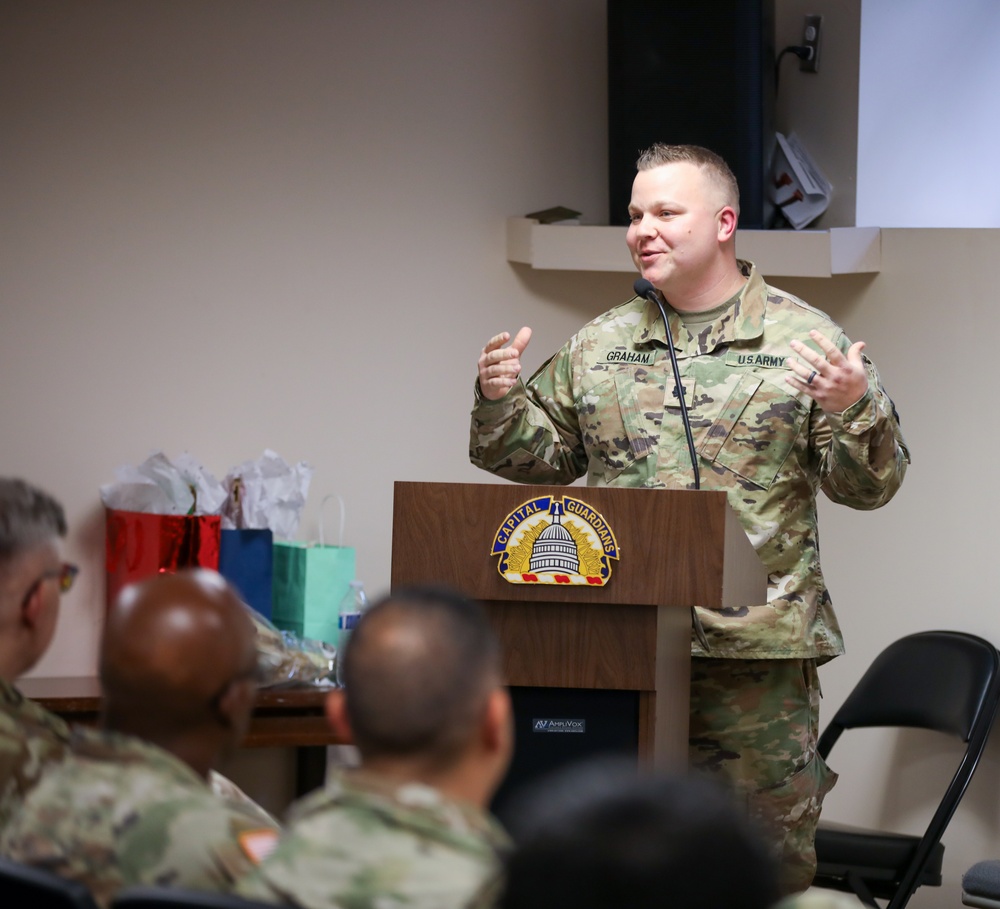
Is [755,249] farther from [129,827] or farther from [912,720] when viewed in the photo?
[129,827]

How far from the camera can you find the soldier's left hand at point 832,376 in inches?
93.5

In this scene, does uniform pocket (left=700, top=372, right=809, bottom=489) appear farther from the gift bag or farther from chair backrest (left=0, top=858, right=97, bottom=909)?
chair backrest (left=0, top=858, right=97, bottom=909)

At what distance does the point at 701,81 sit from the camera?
3971mm

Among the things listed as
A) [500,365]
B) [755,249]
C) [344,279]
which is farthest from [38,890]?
[755,249]

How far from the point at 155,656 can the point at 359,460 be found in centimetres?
274

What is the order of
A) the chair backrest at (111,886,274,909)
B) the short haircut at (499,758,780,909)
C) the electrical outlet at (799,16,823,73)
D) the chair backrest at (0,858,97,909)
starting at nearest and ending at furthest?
1. the short haircut at (499,758,780,909)
2. the chair backrest at (111,886,274,909)
3. the chair backrest at (0,858,97,909)
4. the electrical outlet at (799,16,823,73)

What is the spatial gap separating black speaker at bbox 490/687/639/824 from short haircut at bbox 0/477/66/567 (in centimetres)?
83

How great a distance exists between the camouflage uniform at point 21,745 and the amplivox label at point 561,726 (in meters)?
0.79

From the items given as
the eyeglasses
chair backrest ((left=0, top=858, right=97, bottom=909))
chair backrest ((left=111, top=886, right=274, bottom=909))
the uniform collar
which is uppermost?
the uniform collar

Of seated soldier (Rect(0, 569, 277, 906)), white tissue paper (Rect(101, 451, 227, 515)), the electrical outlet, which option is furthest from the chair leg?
seated soldier (Rect(0, 569, 277, 906))

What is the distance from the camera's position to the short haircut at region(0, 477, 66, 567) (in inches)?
65.6

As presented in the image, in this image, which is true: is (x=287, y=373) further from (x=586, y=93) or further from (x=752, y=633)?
(x=752, y=633)

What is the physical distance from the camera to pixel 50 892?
1.20 meters

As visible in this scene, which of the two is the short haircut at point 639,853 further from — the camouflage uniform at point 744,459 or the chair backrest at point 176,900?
the camouflage uniform at point 744,459
